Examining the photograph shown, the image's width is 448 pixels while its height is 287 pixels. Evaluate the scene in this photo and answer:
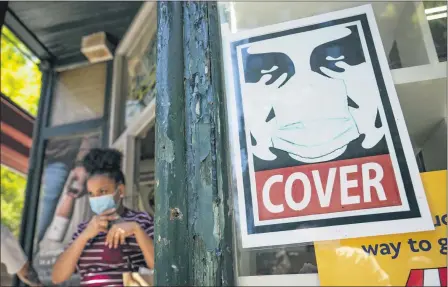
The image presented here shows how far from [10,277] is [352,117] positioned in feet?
8.10

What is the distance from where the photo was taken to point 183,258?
27.2 inches

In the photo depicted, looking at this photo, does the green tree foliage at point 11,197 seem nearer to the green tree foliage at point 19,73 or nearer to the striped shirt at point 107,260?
the green tree foliage at point 19,73

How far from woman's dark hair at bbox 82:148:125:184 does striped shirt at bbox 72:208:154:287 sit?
209mm

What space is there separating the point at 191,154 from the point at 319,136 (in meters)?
0.25

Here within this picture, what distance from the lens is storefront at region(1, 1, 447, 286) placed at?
27.4 inches

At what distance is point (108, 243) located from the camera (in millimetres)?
1646

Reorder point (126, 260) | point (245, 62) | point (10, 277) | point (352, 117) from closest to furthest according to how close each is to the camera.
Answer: point (352, 117) < point (245, 62) < point (126, 260) < point (10, 277)

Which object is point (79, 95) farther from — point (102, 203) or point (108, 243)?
point (108, 243)

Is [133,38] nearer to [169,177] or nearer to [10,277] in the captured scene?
[10,277]

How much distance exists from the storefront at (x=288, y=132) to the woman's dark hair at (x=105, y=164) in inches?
40.2

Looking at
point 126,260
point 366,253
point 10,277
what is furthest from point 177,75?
point 10,277

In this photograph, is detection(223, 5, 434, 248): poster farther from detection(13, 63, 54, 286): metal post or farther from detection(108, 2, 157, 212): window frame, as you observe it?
detection(13, 63, 54, 286): metal post

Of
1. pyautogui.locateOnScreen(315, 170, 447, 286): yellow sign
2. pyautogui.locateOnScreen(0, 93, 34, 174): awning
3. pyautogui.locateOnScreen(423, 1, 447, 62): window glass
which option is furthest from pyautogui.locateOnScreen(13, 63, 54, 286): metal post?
pyautogui.locateOnScreen(423, 1, 447, 62): window glass

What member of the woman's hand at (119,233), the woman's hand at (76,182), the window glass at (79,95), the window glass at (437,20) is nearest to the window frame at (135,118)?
the window glass at (79,95)
